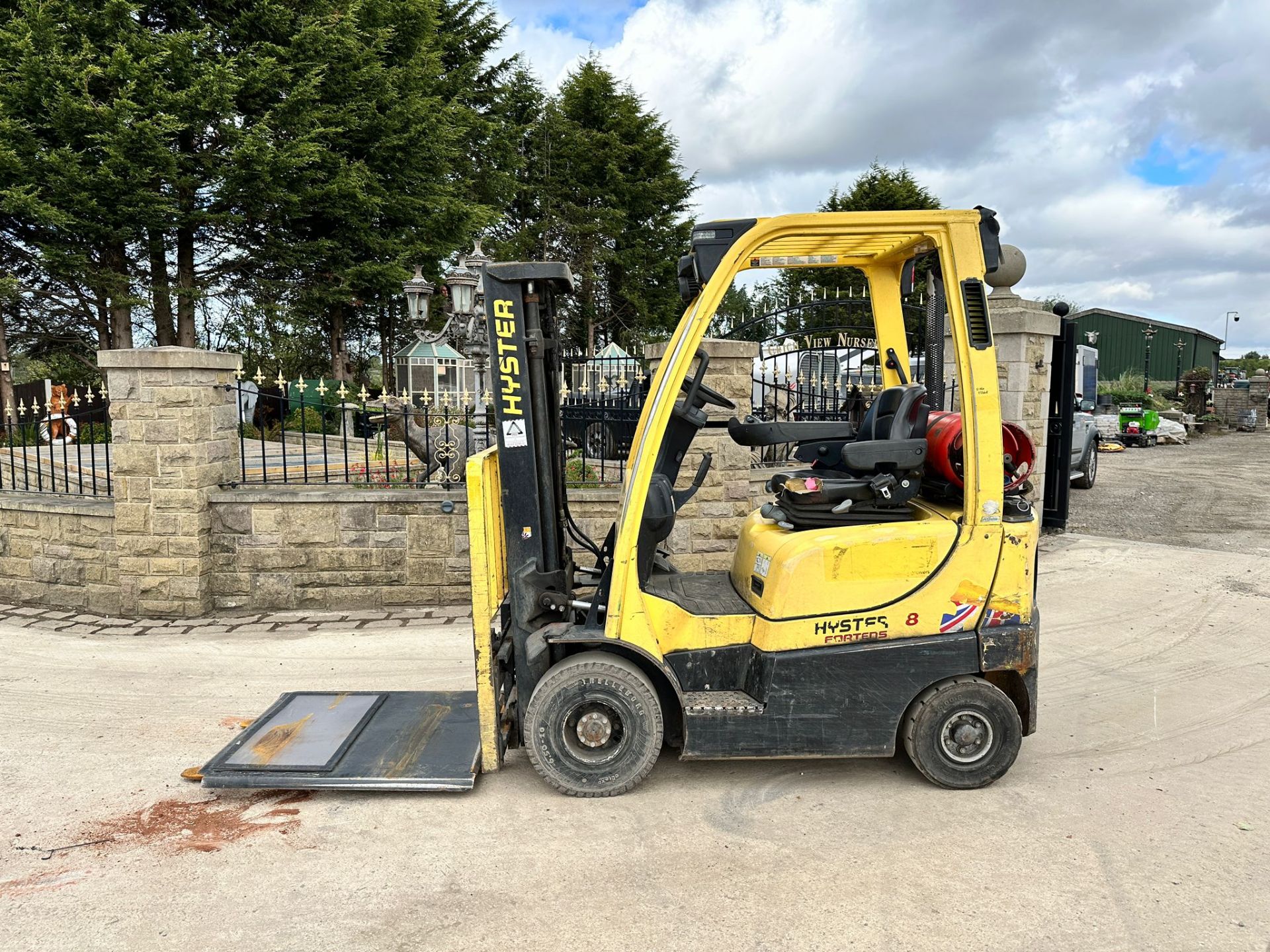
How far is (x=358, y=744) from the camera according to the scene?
4.30m

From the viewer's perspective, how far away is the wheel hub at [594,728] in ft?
12.8

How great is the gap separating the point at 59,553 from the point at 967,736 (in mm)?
7651

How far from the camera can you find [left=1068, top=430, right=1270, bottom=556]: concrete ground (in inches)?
409

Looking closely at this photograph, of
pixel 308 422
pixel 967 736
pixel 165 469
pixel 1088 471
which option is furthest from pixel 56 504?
pixel 1088 471

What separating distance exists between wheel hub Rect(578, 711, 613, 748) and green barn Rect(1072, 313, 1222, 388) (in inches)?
1706

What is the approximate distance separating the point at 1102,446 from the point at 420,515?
2142 cm

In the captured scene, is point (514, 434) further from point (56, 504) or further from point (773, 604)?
point (56, 504)

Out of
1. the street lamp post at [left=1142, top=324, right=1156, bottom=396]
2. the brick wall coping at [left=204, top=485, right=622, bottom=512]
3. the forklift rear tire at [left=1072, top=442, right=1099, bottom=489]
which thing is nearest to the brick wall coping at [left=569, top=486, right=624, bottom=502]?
the brick wall coping at [left=204, top=485, right=622, bottom=512]

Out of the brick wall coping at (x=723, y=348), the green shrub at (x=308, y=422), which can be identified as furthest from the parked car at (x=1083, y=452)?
the green shrub at (x=308, y=422)

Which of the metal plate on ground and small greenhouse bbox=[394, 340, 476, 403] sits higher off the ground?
small greenhouse bbox=[394, 340, 476, 403]

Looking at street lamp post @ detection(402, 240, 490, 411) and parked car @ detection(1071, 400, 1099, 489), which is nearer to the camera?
street lamp post @ detection(402, 240, 490, 411)

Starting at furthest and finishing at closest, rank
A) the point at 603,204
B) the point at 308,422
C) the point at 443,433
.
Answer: the point at 603,204, the point at 308,422, the point at 443,433

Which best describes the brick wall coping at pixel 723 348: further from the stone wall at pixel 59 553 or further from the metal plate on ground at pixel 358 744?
the stone wall at pixel 59 553

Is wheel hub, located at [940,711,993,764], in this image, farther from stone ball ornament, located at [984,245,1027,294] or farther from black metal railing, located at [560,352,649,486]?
stone ball ornament, located at [984,245,1027,294]
